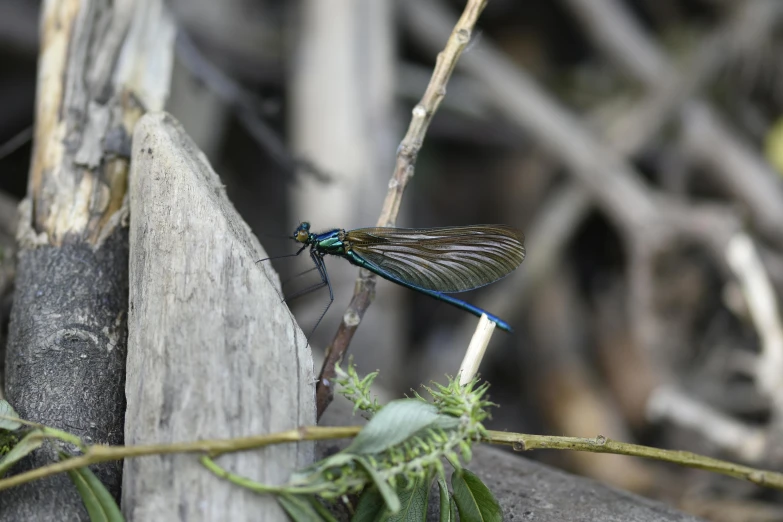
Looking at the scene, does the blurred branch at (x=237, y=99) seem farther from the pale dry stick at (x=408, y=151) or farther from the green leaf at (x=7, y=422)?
the green leaf at (x=7, y=422)

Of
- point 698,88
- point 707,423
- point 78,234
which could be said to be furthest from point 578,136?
point 78,234

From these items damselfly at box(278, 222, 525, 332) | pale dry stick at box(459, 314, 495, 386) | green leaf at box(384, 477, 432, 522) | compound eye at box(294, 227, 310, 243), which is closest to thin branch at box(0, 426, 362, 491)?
green leaf at box(384, 477, 432, 522)

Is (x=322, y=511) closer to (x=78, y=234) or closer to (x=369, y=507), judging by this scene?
(x=369, y=507)

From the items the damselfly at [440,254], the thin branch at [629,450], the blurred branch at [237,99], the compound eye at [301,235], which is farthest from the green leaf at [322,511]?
the blurred branch at [237,99]

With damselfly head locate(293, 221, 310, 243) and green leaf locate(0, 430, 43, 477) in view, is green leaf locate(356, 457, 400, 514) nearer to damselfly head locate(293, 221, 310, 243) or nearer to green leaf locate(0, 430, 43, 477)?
green leaf locate(0, 430, 43, 477)

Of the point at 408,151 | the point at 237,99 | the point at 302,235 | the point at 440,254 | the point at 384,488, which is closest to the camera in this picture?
the point at 384,488

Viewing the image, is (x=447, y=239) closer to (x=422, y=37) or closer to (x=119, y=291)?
(x=119, y=291)

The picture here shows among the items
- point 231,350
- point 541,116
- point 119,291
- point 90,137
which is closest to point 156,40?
point 90,137
